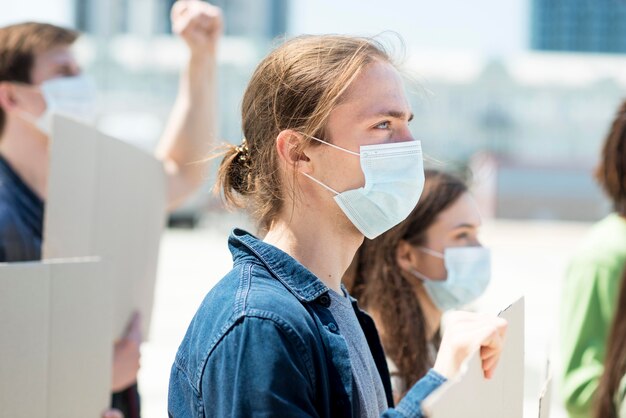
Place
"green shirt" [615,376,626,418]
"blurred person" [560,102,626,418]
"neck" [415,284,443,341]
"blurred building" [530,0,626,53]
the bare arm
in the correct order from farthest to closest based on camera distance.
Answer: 1. "blurred building" [530,0,626,53]
2. the bare arm
3. "neck" [415,284,443,341]
4. "blurred person" [560,102,626,418]
5. "green shirt" [615,376,626,418]

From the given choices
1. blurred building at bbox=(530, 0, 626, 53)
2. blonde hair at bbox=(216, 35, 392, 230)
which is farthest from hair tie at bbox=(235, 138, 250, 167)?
blurred building at bbox=(530, 0, 626, 53)

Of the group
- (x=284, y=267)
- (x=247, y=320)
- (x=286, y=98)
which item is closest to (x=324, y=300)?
(x=284, y=267)

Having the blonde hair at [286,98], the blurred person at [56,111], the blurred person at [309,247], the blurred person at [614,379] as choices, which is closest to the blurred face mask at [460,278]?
the blurred person at [614,379]

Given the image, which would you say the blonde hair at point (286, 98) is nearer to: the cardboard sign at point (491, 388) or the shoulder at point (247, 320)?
the shoulder at point (247, 320)

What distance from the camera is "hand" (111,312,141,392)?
2.15m

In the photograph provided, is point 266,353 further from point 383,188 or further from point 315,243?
point 383,188

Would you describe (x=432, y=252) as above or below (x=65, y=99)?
below

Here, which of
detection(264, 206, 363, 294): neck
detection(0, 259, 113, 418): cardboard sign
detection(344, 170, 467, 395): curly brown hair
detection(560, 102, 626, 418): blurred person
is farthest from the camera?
detection(344, 170, 467, 395): curly brown hair

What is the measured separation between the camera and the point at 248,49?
45.3m

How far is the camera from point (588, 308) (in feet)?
7.91

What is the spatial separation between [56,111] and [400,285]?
1112 millimetres

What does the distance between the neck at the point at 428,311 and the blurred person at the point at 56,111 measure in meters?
0.74

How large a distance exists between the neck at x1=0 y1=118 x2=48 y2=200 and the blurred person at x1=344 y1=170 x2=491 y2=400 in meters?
0.90

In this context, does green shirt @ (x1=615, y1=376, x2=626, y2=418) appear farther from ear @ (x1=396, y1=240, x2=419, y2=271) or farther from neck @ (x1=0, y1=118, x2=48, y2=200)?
neck @ (x1=0, y1=118, x2=48, y2=200)
